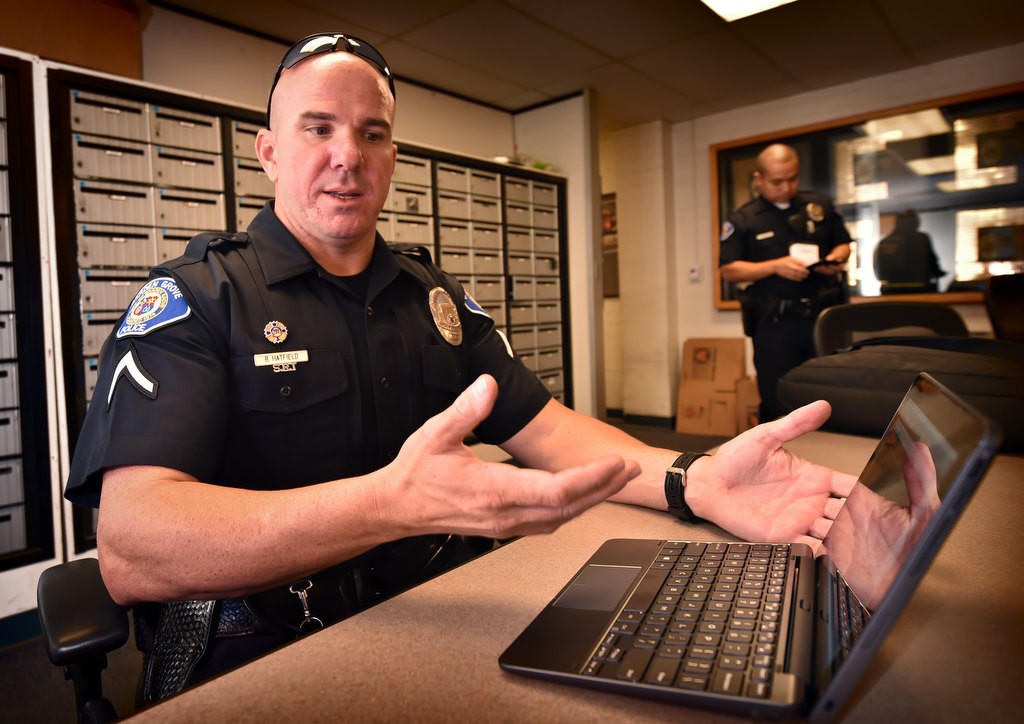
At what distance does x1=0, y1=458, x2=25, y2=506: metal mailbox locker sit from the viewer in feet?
6.72

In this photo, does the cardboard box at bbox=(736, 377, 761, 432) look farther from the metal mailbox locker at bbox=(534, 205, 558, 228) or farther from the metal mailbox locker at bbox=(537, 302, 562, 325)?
the metal mailbox locker at bbox=(534, 205, 558, 228)

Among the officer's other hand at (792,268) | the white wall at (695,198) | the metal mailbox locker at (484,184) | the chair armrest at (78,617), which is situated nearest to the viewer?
the chair armrest at (78,617)

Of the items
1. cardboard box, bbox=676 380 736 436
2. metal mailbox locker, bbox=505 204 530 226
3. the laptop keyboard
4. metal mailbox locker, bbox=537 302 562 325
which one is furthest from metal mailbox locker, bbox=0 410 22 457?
cardboard box, bbox=676 380 736 436

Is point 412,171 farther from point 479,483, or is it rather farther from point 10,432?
point 479,483

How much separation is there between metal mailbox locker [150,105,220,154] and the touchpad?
2.44 metres

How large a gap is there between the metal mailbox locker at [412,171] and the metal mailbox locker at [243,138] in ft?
2.50

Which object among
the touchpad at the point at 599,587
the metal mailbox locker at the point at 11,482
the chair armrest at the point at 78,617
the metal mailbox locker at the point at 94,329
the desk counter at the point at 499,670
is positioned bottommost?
the metal mailbox locker at the point at 11,482

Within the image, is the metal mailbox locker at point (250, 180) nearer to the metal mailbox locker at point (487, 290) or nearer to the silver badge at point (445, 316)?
the metal mailbox locker at point (487, 290)

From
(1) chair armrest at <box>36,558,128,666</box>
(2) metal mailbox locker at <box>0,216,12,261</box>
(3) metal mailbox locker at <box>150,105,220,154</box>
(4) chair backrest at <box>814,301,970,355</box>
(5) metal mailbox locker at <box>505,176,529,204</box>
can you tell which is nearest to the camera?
(1) chair armrest at <box>36,558,128,666</box>

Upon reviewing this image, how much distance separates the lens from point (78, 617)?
0.70 meters

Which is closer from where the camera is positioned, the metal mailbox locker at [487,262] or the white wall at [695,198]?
the metal mailbox locker at [487,262]

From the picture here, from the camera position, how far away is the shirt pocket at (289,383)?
890 mm

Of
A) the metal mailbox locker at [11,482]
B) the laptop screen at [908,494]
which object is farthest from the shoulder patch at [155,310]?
the metal mailbox locker at [11,482]

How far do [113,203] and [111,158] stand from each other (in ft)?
0.52
